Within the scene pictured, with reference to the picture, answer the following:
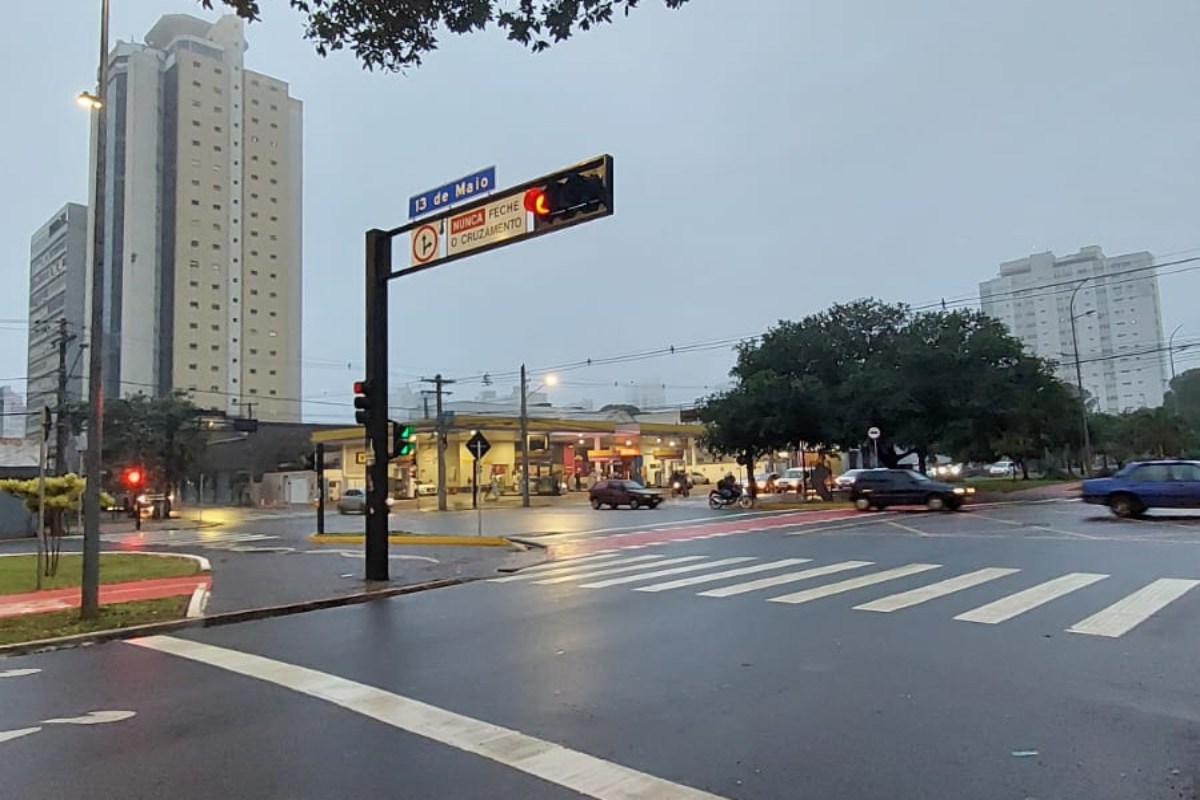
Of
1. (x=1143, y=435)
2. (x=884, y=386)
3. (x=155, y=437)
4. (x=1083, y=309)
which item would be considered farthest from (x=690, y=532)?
(x=1143, y=435)

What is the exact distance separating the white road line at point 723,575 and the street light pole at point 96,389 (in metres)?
7.25

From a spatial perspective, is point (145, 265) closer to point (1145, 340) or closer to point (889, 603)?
point (1145, 340)

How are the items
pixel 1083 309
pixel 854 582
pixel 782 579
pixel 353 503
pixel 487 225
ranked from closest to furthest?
1. pixel 854 582
2. pixel 782 579
3. pixel 487 225
4. pixel 353 503
5. pixel 1083 309

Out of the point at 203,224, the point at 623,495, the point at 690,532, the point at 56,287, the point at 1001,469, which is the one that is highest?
the point at 203,224

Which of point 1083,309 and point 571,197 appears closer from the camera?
point 571,197

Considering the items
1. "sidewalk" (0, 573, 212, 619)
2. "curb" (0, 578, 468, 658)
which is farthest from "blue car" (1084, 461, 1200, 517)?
"sidewalk" (0, 573, 212, 619)

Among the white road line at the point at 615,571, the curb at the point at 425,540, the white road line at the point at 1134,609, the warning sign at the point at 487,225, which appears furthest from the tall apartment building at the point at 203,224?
the white road line at the point at 1134,609

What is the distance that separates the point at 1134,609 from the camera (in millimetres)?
9836

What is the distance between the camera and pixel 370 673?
7625mm

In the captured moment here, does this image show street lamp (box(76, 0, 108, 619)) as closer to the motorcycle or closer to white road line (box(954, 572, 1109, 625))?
white road line (box(954, 572, 1109, 625))

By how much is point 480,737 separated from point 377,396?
1064cm

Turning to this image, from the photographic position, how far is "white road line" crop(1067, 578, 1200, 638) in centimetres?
877

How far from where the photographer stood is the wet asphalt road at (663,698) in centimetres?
489

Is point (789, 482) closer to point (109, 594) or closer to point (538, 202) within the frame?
point (538, 202)
